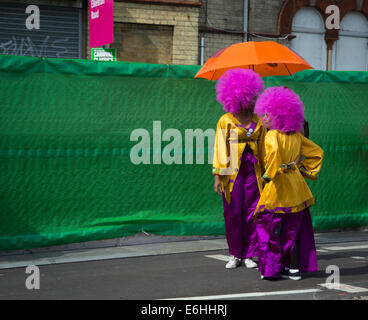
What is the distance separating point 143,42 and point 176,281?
1036 cm

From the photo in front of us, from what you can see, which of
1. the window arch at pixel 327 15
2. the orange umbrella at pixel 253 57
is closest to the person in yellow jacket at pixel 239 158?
the orange umbrella at pixel 253 57

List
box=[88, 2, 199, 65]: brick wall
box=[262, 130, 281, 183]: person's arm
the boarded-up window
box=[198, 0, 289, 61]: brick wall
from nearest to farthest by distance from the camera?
box=[262, 130, 281, 183]: person's arm
box=[88, 2, 199, 65]: brick wall
the boarded-up window
box=[198, 0, 289, 61]: brick wall

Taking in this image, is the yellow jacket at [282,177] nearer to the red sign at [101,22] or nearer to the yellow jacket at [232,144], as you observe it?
the yellow jacket at [232,144]

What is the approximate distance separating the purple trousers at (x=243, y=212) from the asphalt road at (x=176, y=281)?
23 centimetres

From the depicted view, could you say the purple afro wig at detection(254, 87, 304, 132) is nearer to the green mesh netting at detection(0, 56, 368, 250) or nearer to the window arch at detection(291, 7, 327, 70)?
the green mesh netting at detection(0, 56, 368, 250)

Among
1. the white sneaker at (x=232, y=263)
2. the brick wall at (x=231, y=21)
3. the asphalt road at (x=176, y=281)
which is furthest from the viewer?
the brick wall at (x=231, y=21)

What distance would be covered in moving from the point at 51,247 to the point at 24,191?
0.75 m

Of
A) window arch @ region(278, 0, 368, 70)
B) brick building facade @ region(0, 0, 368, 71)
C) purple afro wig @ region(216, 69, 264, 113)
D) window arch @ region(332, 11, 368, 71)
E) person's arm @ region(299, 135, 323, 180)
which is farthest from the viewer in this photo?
window arch @ region(332, 11, 368, 71)

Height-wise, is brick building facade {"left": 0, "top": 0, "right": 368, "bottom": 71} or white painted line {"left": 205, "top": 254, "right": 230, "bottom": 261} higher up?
brick building facade {"left": 0, "top": 0, "right": 368, "bottom": 71}

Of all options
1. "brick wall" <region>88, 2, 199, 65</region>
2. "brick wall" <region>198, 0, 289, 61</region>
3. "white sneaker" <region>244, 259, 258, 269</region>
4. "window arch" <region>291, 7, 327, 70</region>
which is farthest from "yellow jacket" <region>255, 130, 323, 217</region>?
"window arch" <region>291, 7, 327, 70</region>

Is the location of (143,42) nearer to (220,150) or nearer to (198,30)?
(198,30)

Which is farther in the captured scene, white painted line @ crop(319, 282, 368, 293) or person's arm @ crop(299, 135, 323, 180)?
person's arm @ crop(299, 135, 323, 180)

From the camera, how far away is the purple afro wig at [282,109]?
622 centimetres

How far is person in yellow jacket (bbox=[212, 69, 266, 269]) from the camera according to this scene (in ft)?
21.8
